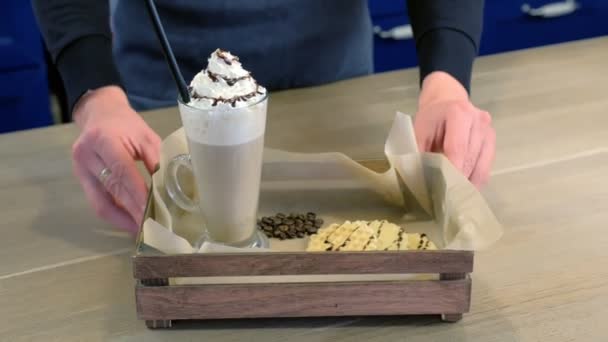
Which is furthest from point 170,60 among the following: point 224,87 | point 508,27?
point 508,27

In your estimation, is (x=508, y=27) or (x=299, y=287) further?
(x=508, y=27)

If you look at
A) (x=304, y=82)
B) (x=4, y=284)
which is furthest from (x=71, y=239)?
(x=304, y=82)

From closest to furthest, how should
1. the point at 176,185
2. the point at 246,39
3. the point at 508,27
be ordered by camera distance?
the point at 176,185 < the point at 246,39 < the point at 508,27

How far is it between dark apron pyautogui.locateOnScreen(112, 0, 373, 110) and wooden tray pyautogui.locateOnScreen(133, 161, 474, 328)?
23.1 inches

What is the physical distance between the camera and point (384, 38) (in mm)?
2314

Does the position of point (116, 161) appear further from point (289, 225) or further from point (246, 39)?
point (246, 39)

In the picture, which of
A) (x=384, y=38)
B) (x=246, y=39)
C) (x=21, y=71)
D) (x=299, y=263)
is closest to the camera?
(x=299, y=263)

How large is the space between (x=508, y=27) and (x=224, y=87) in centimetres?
201

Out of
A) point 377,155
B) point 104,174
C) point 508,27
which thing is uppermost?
point 104,174

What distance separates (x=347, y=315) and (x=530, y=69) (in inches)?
32.2

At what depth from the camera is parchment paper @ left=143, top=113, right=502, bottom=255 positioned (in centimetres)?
76

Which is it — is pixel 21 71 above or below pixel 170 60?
below

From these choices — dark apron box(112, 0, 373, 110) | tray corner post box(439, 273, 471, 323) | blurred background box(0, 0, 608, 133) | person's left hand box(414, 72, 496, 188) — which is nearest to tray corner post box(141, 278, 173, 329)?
tray corner post box(439, 273, 471, 323)

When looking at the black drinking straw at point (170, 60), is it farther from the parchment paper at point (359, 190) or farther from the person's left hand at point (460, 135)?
the person's left hand at point (460, 135)
